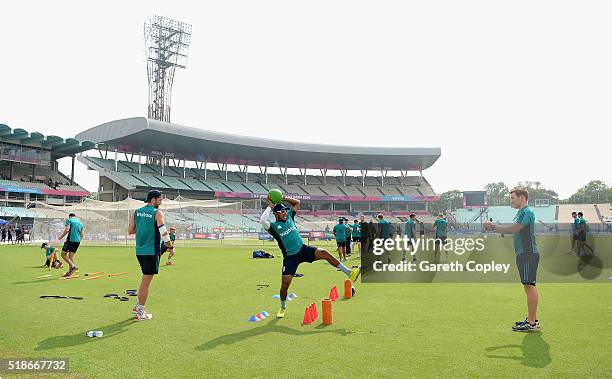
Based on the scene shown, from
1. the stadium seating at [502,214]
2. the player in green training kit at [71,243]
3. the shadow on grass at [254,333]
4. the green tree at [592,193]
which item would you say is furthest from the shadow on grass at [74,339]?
the green tree at [592,193]

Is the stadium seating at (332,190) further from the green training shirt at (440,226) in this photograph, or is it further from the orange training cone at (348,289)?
the orange training cone at (348,289)

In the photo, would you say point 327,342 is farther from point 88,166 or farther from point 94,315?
point 88,166

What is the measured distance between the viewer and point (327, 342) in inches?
229

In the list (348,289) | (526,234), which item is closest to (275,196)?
(348,289)

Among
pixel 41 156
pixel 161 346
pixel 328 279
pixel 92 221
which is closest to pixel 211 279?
pixel 328 279

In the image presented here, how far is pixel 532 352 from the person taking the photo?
17.4 feet

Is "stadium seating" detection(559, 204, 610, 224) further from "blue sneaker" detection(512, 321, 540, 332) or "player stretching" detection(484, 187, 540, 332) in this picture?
"blue sneaker" detection(512, 321, 540, 332)

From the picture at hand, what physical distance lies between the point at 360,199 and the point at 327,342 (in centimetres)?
7654

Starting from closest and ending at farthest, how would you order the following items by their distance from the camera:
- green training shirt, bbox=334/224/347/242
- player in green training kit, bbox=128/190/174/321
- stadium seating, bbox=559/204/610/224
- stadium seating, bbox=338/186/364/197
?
1. player in green training kit, bbox=128/190/174/321
2. green training shirt, bbox=334/224/347/242
3. stadium seating, bbox=559/204/610/224
4. stadium seating, bbox=338/186/364/197

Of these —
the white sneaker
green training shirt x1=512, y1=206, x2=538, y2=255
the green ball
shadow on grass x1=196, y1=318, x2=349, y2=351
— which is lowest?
the white sneaker

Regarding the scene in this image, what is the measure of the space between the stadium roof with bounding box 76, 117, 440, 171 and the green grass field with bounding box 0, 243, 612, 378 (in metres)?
53.6

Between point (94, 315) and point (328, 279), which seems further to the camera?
point (328, 279)

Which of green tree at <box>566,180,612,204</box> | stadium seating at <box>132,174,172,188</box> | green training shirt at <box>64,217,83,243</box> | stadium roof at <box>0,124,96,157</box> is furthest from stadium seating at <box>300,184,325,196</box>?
green tree at <box>566,180,612,204</box>

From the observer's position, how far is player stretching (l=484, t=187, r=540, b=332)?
21.1ft
